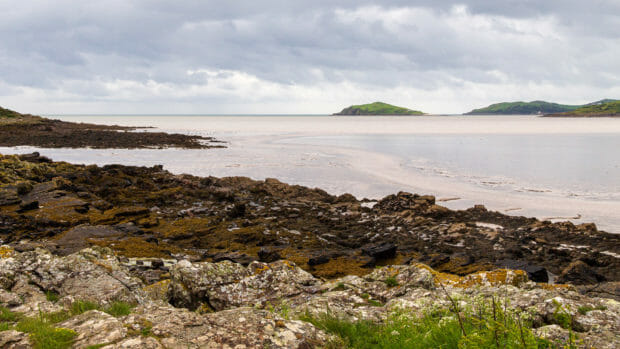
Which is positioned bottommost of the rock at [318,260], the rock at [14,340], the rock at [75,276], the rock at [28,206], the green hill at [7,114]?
the rock at [318,260]

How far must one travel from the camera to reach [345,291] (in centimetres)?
679

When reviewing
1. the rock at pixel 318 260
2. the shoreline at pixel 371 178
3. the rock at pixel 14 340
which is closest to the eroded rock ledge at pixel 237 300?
the rock at pixel 14 340

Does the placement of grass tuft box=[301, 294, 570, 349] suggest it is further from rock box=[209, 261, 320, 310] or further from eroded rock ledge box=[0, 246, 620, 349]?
rock box=[209, 261, 320, 310]

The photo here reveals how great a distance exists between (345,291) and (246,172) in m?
27.3

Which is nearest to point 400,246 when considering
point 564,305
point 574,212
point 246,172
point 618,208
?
point 564,305

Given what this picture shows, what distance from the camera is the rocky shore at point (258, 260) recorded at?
482 cm

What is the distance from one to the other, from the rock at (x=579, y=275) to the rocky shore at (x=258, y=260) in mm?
43

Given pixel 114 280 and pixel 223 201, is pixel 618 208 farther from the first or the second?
pixel 114 280

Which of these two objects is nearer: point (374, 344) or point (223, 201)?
point (374, 344)

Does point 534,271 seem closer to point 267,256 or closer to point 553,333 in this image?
point 553,333

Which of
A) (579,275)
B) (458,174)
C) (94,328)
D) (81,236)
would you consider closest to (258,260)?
(81,236)

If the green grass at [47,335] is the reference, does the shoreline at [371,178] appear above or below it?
below

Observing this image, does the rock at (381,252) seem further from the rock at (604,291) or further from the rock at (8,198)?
the rock at (8,198)

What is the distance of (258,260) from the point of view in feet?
37.6
